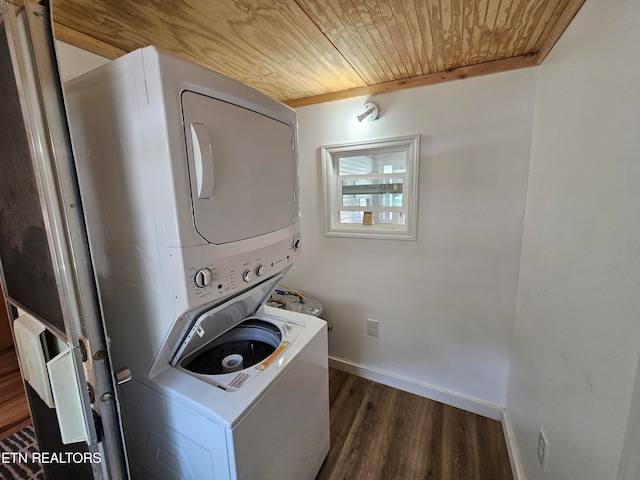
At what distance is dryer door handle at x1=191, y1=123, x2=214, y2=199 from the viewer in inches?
30.4

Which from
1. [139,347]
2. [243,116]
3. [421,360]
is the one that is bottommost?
[421,360]

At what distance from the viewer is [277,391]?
1.03 meters

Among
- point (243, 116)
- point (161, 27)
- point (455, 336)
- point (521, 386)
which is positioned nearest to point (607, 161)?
point (243, 116)

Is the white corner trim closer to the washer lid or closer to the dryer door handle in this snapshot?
the washer lid

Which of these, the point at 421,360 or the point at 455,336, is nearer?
the point at 455,336

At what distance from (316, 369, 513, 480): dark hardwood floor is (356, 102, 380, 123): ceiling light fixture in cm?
214

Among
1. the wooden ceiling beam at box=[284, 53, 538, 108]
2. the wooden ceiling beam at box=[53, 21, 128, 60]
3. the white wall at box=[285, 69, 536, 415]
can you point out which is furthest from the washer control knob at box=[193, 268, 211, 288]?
the wooden ceiling beam at box=[284, 53, 538, 108]

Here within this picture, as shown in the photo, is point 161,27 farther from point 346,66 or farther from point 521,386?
point 521,386

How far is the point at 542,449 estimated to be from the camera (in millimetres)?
1178

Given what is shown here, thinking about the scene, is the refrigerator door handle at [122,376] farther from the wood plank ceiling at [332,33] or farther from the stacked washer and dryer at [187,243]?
the wood plank ceiling at [332,33]

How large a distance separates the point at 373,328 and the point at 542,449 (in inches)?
46.5

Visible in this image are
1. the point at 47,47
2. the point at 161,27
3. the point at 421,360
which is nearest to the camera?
the point at 47,47

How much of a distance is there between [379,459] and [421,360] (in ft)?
2.43

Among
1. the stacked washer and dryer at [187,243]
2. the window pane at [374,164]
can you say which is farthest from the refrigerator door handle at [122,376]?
the window pane at [374,164]
